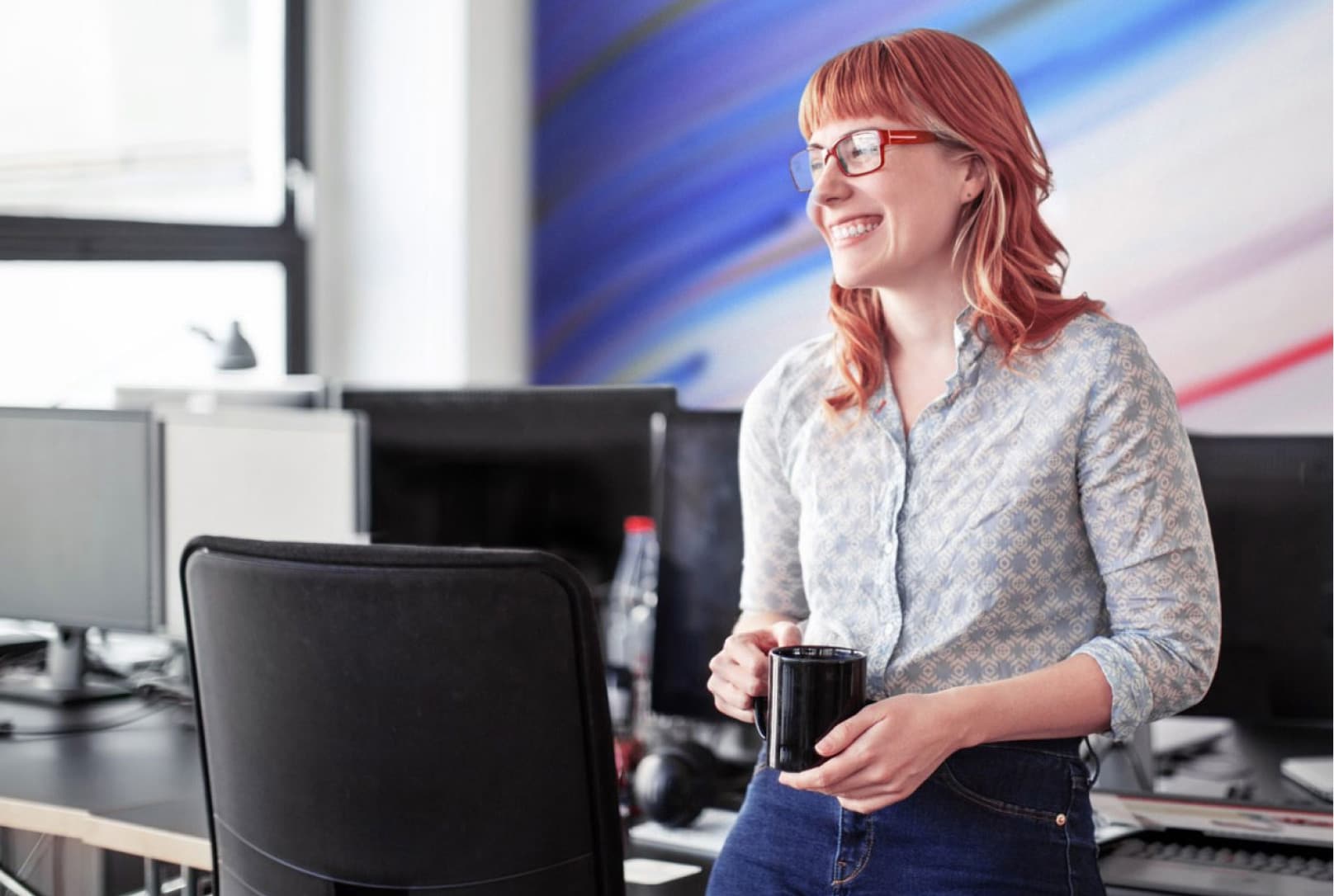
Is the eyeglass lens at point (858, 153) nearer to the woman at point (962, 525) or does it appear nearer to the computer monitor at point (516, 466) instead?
the woman at point (962, 525)

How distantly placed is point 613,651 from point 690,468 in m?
0.65

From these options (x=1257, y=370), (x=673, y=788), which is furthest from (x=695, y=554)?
(x=1257, y=370)

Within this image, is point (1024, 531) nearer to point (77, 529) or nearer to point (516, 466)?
point (516, 466)

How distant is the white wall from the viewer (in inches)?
151

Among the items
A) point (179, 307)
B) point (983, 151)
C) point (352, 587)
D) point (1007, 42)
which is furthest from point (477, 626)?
point (179, 307)

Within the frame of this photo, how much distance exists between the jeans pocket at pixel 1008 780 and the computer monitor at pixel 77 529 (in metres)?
1.50

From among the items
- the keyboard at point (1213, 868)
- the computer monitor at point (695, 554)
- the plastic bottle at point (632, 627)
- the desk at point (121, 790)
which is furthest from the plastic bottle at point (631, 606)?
the keyboard at point (1213, 868)

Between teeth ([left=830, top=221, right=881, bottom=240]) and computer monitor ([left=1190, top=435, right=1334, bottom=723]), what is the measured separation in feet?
2.13

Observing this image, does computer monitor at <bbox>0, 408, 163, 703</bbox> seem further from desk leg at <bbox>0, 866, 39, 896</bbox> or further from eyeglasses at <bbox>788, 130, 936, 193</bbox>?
eyeglasses at <bbox>788, 130, 936, 193</bbox>

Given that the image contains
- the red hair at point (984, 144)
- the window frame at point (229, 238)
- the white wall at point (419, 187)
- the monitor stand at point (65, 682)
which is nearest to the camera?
the red hair at point (984, 144)

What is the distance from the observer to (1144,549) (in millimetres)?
1246

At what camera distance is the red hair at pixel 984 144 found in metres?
1.36

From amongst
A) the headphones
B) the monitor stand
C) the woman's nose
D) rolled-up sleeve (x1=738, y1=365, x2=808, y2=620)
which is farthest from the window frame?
the woman's nose

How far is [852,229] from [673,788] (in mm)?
708
